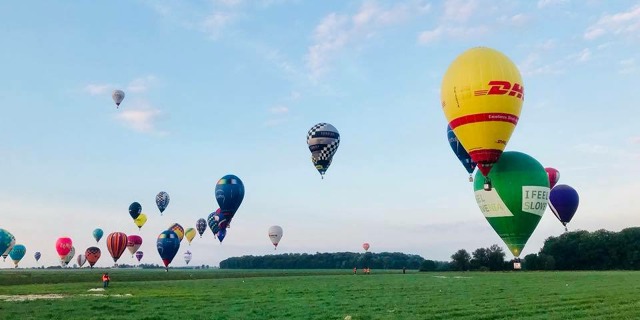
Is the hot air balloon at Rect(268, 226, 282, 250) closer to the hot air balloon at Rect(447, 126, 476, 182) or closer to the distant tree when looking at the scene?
the distant tree

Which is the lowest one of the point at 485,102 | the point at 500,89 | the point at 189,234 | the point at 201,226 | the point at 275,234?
the point at 275,234

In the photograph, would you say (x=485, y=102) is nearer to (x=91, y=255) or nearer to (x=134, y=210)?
(x=134, y=210)

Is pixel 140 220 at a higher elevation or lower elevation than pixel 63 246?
higher

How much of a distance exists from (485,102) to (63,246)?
122 metres

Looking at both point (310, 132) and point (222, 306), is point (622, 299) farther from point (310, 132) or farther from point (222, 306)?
point (310, 132)

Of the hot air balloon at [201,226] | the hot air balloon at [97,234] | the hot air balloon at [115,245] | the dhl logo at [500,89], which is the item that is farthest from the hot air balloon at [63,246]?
the dhl logo at [500,89]

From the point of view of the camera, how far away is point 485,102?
3019 centimetres

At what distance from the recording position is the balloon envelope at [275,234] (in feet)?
328

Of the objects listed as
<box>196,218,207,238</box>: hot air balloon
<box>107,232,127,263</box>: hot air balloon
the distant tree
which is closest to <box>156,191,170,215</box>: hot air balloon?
<box>107,232,127,263</box>: hot air balloon

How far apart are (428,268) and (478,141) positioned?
7421 centimetres

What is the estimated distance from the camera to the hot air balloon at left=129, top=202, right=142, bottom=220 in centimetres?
11721

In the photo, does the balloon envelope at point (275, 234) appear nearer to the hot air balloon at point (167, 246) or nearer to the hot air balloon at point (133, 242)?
the hot air balloon at point (167, 246)

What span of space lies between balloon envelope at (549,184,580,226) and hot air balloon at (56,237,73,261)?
109 metres

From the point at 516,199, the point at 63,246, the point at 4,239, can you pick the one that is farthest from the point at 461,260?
the point at 63,246
